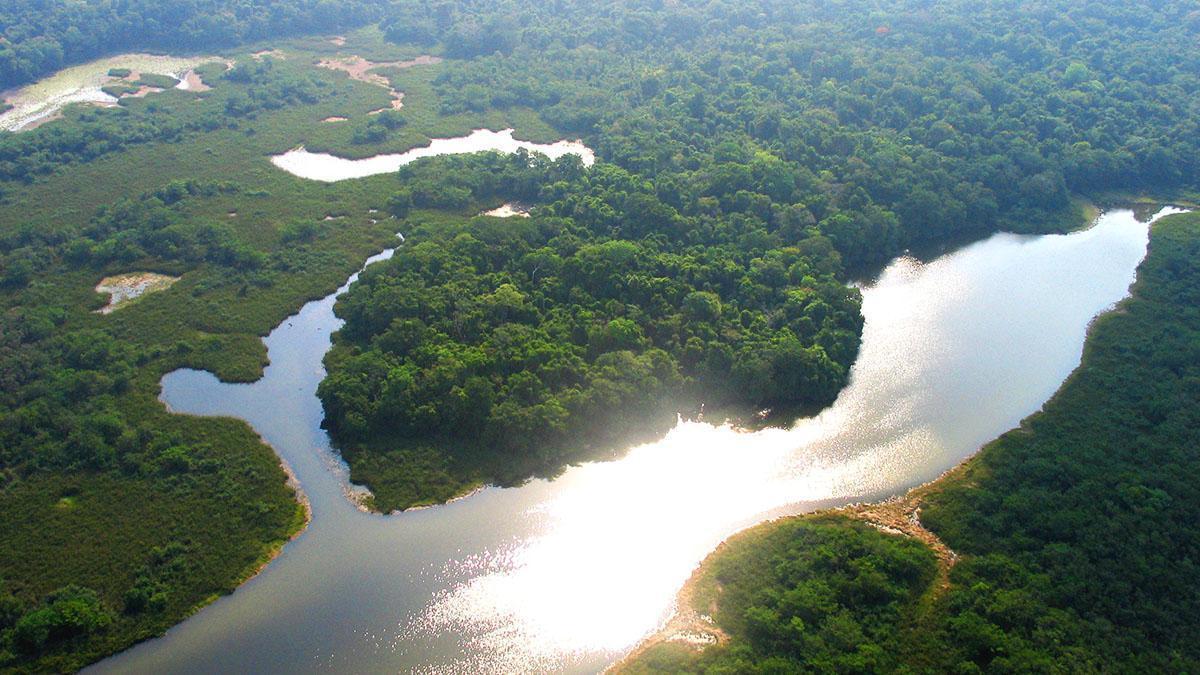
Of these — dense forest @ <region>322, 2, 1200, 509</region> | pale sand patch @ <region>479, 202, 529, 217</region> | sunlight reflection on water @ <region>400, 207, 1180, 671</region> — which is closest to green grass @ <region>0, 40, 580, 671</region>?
dense forest @ <region>322, 2, 1200, 509</region>

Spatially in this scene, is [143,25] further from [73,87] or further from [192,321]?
[192,321]

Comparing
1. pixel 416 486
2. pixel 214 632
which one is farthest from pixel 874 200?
pixel 214 632

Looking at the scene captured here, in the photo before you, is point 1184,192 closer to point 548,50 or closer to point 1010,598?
point 1010,598

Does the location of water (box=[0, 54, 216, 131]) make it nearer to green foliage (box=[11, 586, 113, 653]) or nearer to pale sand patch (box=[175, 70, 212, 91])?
pale sand patch (box=[175, 70, 212, 91])

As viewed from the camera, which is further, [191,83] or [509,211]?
[191,83]

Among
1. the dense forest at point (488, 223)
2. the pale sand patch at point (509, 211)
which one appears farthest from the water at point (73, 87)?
the pale sand patch at point (509, 211)

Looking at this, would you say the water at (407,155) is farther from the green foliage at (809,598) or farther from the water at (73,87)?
the green foliage at (809,598)

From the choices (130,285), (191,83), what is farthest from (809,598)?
(191,83)
